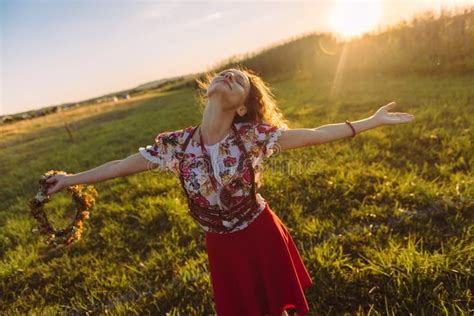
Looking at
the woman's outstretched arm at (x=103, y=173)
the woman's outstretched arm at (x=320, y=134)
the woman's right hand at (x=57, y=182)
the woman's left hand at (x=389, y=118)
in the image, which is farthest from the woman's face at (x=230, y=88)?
the woman's right hand at (x=57, y=182)

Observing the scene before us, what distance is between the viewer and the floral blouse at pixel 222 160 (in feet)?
6.92

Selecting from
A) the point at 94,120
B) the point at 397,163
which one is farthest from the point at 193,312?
the point at 94,120

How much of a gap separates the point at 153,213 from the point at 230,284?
2.70m

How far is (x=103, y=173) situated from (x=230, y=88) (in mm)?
1057

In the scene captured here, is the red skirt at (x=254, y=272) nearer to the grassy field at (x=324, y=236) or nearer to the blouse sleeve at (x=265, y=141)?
the blouse sleeve at (x=265, y=141)

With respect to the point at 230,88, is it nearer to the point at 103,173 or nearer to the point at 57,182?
the point at 103,173

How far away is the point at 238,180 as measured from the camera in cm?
213

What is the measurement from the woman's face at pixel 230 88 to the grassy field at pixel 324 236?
6.04 ft

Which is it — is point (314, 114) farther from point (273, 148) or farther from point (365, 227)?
point (273, 148)

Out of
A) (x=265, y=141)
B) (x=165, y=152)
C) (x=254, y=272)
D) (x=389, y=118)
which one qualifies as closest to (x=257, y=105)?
(x=265, y=141)

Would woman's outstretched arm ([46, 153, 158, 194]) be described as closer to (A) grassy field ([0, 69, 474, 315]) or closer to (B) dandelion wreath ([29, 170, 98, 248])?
(B) dandelion wreath ([29, 170, 98, 248])

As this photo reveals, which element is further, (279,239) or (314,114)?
(314,114)

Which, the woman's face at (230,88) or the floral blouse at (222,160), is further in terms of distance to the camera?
the floral blouse at (222,160)

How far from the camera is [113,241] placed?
13.9 ft
